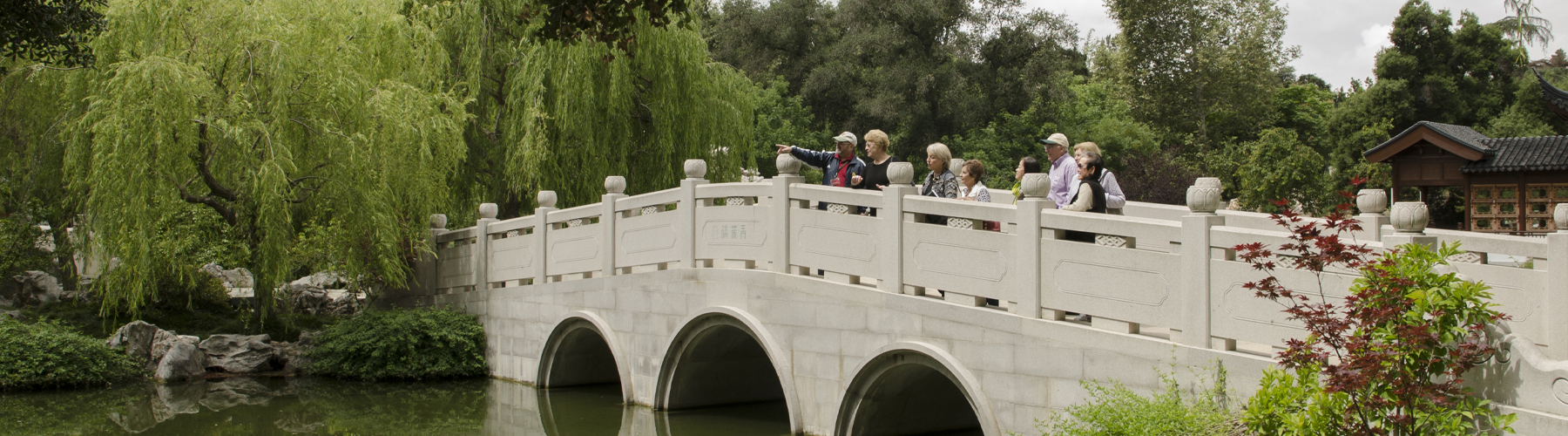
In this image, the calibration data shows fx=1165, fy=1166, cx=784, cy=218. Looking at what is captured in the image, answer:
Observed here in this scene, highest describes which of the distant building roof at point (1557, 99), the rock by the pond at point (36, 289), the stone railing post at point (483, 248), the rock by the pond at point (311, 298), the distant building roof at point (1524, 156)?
the distant building roof at point (1557, 99)

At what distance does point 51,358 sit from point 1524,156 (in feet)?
54.1

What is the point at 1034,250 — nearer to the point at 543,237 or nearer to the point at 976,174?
the point at 976,174

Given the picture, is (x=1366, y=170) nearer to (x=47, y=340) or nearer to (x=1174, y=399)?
(x=1174, y=399)

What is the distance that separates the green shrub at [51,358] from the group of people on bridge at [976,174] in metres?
8.55

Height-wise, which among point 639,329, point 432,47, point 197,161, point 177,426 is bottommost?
point 177,426

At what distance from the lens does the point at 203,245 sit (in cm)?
1409

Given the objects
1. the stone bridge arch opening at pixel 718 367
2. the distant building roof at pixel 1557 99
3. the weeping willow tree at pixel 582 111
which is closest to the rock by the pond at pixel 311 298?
the weeping willow tree at pixel 582 111

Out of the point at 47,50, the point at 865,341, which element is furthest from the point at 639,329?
the point at 47,50

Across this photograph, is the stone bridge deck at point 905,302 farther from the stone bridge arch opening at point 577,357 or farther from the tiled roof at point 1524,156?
the tiled roof at point 1524,156

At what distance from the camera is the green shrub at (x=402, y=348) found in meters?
13.8

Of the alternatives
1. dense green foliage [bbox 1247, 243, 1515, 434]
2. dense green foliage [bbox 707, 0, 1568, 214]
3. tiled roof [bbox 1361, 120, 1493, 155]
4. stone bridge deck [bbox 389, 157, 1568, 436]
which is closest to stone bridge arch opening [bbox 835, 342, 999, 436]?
stone bridge deck [bbox 389, 157, 1568, 436]

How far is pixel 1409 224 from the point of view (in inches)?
215

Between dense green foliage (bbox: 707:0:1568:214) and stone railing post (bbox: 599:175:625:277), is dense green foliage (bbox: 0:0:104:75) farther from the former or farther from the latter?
dense green foliage (bbox: 707:0:1568:214)

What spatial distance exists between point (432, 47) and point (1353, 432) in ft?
42.1
